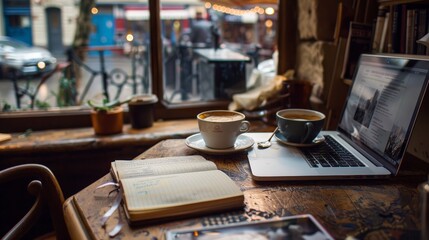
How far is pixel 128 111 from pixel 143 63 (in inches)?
12.6

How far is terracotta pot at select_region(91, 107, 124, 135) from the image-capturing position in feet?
5.45

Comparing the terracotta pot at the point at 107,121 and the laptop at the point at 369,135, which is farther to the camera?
the terracotta pot at the point at 107,121

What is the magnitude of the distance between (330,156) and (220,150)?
1.00ft

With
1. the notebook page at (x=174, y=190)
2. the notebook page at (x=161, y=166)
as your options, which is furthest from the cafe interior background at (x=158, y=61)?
the notebook page at (x=174, y=190)

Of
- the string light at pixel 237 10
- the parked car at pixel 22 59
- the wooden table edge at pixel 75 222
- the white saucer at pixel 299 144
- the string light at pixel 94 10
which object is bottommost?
the wooden table edge at pixel 75 222

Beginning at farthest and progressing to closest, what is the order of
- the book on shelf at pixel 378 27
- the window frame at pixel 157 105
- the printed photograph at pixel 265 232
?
the window frame at pixel 157 105
the book on shelf at pixel 378 27
the printed photograph at pixel 265 232

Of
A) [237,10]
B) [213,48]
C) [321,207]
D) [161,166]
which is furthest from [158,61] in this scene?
[321,207]

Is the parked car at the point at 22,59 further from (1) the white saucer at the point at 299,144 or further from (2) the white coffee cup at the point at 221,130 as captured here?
(1) the white saucer at the point at 299,144

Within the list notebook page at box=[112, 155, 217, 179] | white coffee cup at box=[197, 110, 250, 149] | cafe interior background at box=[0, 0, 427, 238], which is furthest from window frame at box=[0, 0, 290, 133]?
notebook page at box=[112, 155, 217, 179]

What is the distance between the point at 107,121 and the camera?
1670 mm

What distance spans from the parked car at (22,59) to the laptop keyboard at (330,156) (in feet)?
4.83

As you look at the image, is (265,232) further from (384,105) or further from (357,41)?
(357,41)

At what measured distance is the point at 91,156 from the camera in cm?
166

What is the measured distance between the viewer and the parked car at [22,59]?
1.93 metres
